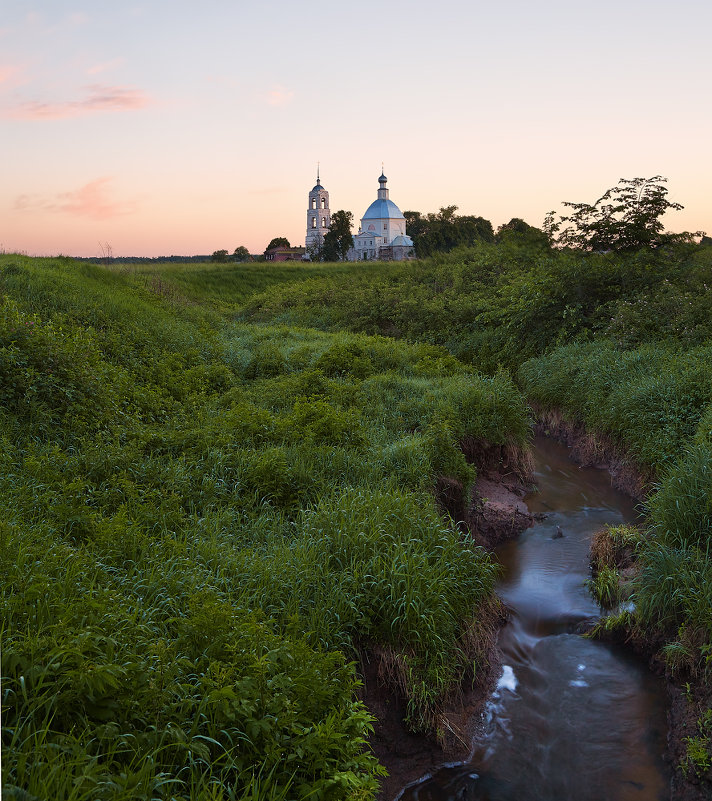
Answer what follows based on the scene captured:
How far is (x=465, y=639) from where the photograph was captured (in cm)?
555

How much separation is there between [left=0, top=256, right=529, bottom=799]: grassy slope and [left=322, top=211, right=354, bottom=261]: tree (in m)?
45.9

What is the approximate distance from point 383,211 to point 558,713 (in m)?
83.0

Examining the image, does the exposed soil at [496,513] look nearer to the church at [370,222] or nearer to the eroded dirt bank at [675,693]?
the eroded dirt bank at [675,693]

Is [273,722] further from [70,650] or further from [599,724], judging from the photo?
[599,724]

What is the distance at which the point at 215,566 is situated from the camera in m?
5.18

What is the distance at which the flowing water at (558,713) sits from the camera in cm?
471

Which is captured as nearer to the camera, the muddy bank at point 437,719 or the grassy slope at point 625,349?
the muddy bank at point 437,719

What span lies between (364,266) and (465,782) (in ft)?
128

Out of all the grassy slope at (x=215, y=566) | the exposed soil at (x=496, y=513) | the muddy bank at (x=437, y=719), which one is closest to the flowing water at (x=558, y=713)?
the muddy bank at (x=437, y=719)

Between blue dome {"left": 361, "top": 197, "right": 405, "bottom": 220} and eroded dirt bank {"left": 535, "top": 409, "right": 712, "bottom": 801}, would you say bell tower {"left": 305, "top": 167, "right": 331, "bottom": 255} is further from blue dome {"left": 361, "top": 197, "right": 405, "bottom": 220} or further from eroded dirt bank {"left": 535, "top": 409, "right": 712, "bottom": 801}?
eroded dirt bank {"left": 535, "top": 409, "right": 712, "bottom": 801}

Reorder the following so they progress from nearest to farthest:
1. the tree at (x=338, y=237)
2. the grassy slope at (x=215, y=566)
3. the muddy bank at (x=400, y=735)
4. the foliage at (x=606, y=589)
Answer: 1. the grassy slope at (x=215, y=566)
2. the muddy bank at (x=400, y=735)
3. the foliage at (x=606, y=589)
4. the tree at (x=338, y=237)

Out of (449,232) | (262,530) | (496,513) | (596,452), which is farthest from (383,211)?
(262,530)

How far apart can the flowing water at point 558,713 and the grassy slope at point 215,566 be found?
1.79 ft

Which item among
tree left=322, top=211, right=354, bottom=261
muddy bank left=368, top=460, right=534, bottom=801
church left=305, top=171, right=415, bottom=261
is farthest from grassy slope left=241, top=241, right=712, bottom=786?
church left=305, top=171, right=415, bottom=261
